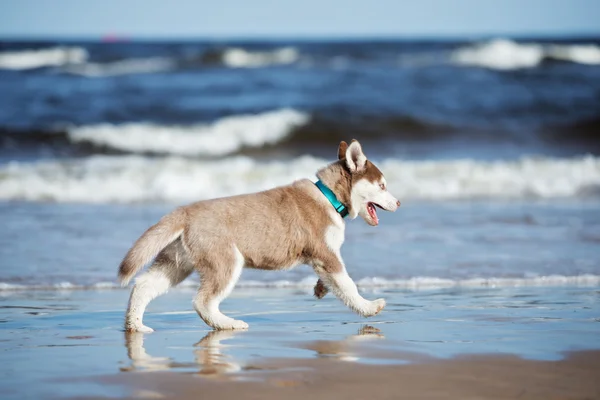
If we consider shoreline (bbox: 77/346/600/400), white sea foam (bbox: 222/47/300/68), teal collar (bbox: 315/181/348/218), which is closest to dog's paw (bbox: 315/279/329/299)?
teal collar (bbox: 315/181/348/218)

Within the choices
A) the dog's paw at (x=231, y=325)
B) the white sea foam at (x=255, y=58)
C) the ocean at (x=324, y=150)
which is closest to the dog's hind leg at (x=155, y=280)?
the dog's paw at (x=231, y=325)

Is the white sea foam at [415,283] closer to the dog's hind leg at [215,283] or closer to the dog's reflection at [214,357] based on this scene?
the dog's hind leg at [215,283]

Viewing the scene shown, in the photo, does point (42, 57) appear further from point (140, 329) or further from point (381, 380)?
point (381, 380)

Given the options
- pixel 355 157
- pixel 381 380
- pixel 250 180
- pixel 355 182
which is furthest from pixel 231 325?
pixel 250 180

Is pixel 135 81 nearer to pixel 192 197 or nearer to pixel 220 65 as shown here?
pixel 220 65

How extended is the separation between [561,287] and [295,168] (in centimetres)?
882

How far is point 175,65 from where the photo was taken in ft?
127

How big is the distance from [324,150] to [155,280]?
15.6 m

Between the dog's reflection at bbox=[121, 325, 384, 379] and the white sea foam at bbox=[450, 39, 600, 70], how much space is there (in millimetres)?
32903

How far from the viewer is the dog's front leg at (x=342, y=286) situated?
683 centimetres

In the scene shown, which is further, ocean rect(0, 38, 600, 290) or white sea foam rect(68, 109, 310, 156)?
white sea foam rect(68, 109, 310, 156)

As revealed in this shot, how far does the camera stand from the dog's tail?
6.49m

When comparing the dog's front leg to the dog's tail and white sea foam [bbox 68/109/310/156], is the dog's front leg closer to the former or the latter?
the dog's tail

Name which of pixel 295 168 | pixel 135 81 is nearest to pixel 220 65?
pixel 135 81
